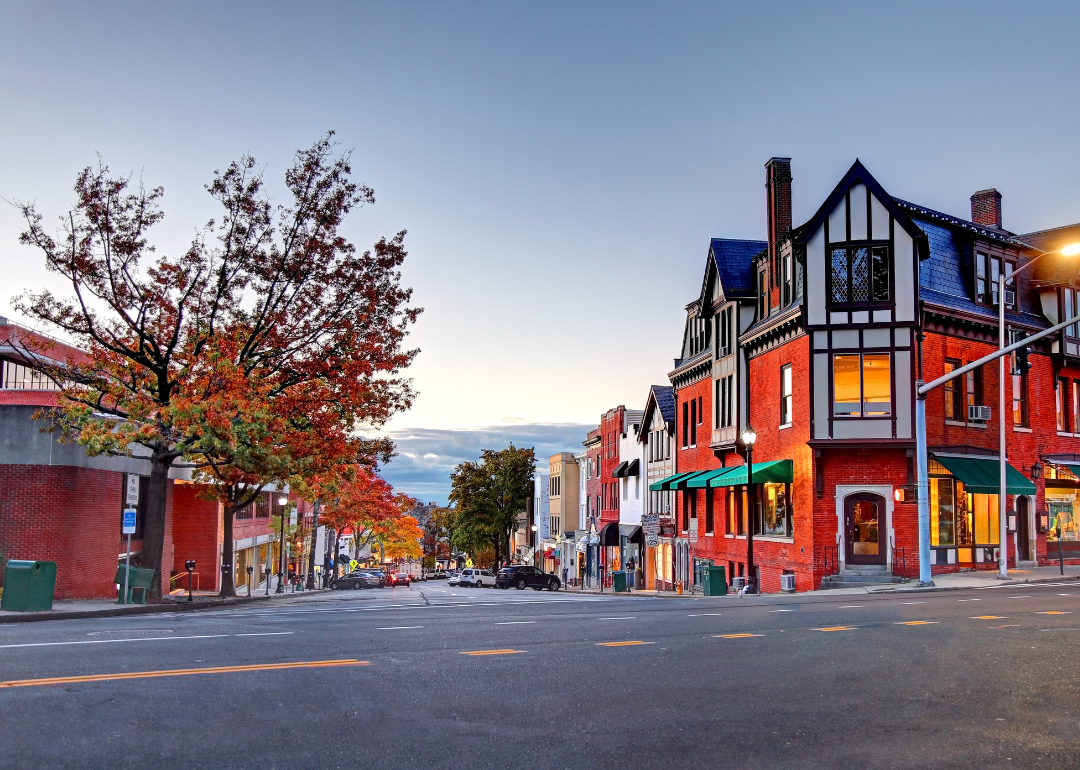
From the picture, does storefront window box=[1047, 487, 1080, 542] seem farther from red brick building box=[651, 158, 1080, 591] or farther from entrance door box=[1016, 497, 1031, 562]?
entrance door box=[1016, 497, 1031, 562]

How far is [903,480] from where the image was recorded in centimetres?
2998

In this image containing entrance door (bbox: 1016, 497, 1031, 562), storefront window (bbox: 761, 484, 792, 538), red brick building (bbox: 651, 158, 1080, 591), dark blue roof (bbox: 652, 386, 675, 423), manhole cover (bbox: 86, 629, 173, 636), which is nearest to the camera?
manhole cover (bbox: 86, 629, 173, 636)

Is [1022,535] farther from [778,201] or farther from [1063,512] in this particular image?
[778,201]

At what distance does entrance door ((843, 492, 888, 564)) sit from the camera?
30.3 metres

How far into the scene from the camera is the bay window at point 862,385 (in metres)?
30.1

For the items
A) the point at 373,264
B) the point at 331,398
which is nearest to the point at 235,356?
the point at 331,398

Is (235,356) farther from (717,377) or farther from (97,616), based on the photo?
(717,377)

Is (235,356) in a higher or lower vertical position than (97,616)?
higher

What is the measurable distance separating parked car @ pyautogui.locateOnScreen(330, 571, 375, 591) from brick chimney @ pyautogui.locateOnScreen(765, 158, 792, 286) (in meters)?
39.8

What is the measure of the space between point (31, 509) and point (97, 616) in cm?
545

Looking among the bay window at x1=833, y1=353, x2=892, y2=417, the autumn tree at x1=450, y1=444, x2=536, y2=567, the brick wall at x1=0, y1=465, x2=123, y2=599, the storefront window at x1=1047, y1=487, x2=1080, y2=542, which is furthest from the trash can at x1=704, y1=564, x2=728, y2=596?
the autumn tree at x1=450, y1=444, x2=536, y2=567

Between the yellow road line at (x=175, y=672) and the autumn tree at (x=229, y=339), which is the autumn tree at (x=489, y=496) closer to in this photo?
the autumn tree at (x=229, y=339)

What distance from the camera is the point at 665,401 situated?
2004 inches

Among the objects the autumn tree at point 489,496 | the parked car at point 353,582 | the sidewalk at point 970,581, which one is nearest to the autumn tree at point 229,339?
the sidewalk at point 970,581
